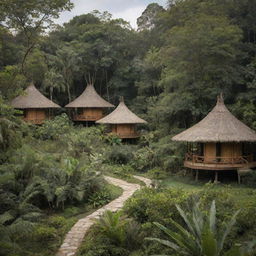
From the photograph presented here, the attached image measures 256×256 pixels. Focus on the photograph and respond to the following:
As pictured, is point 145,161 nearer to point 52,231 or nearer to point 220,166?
point 220,166

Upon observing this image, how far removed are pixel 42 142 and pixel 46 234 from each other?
16.3 metres

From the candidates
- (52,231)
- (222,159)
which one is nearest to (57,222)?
(52,231)

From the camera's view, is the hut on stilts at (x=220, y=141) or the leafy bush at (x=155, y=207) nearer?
the leafy bush at (x=155, y=207)

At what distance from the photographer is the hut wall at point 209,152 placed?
67.2 feet

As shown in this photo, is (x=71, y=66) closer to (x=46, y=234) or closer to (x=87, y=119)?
(x=87, y=119)

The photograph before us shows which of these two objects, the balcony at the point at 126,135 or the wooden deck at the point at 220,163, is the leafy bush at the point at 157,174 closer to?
the wooden deck at the point at 220,163

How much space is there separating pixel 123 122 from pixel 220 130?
37.0ft

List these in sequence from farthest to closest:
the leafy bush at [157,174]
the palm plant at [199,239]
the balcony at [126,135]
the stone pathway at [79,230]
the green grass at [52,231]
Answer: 1. the balcony at [126,135]
2. the leafy bush at [157,174]
3. the green grass at [52,231]
4. the stone pathway at [79,230]
5. the palm plant at [199,239]

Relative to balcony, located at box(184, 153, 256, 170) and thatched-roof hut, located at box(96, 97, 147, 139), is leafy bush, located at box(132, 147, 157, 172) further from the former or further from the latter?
thatched-roof hut, located at box(96, 97, 147, 139)

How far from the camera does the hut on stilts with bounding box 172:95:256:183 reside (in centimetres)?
1948

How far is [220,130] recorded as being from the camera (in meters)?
19.8

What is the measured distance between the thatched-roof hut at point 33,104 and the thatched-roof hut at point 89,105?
256 cm

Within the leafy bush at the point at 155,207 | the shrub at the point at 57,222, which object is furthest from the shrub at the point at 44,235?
the leafy bush at the point at 155,207

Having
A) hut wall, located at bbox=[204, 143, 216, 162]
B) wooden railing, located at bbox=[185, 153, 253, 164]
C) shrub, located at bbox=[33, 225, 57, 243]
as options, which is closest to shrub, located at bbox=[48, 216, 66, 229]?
shrub, located at bbox=[33, 225, 57, 243]
